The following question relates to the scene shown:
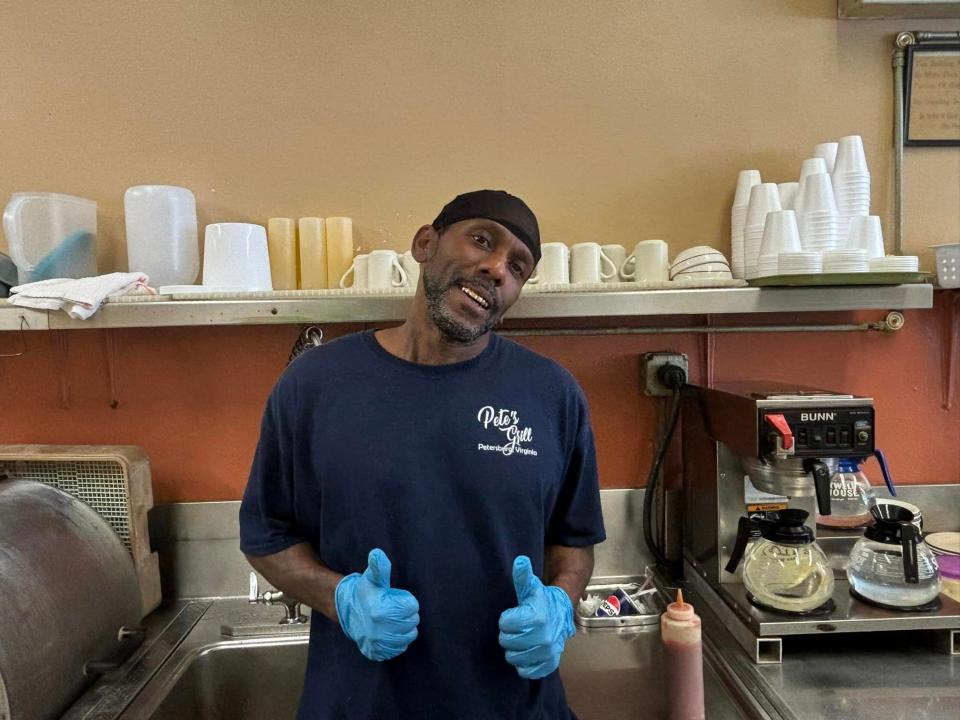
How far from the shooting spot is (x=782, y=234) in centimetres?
131

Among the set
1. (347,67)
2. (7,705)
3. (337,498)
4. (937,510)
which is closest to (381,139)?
(347,67)

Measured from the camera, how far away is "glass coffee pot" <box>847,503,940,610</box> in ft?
3.82

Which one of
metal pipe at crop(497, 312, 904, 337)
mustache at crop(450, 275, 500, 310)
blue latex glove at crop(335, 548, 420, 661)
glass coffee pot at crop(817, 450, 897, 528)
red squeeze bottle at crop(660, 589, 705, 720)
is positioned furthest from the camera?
metal pipe at crop(497, 312, 904, 337)

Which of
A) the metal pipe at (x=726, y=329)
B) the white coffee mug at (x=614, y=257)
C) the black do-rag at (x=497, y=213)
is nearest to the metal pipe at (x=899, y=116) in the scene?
the metal pipe at (x=726, y=329)

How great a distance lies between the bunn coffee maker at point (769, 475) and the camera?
3.80 feet

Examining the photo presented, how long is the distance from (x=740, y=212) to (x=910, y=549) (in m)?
0.83

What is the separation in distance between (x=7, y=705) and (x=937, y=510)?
6.86 feet

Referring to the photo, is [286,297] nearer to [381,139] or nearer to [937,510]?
[381,139]

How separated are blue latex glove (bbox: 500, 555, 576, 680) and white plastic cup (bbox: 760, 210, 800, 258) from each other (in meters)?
0.86

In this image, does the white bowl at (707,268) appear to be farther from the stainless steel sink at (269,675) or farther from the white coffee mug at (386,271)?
the stainless steel sink at (269,675)

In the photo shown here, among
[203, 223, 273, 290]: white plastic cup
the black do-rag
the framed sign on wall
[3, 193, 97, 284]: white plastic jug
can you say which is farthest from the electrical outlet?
[3, 193, 97, 284]: white plastic jug

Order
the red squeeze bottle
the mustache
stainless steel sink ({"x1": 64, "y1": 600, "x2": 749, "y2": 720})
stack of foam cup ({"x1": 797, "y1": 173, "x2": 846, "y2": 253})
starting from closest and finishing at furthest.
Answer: the mustache → the red squeeze bottle → stainless steel sink ({"x1": 64, "y1": 600, "x2": 749, "y2": 720}) → stack of foam cup ({"x1": 797, "y1": 173, "x2": 846, "y2": 253})

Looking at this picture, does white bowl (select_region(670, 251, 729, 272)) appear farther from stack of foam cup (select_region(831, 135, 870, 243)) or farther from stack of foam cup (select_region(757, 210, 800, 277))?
stack of foam cup (select_region(831, 135, 870, 243))

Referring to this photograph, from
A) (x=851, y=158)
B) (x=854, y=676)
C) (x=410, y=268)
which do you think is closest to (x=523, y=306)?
(x=410, y=268)
